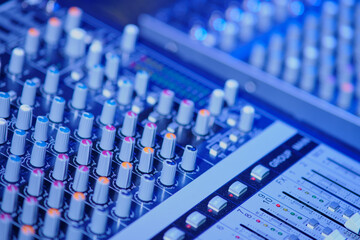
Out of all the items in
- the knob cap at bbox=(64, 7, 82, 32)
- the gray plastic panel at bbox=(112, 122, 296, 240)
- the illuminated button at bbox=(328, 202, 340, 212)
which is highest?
the knob cap at bbox=(64, 7, 82, 32)

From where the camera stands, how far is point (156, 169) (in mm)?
1687

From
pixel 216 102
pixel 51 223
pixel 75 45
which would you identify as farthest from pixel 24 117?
pixel 216 102

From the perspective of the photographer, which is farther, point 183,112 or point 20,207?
point 183,112

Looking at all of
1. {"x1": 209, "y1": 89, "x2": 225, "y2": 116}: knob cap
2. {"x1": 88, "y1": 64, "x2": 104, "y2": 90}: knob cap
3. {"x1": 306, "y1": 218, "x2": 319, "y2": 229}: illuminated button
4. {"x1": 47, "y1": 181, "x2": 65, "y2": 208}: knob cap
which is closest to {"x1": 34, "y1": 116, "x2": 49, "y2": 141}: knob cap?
{"x1": 47, "y1": 181, "x2": 65, "y2": 208}: knob cap

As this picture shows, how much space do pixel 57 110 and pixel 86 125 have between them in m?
0.10

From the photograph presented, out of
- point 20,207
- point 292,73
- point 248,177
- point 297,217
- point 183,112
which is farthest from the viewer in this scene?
point 292,73

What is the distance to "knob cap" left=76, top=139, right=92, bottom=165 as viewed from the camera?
162 cm

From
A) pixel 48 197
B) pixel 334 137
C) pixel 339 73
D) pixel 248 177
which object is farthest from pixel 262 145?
pixel 48 197

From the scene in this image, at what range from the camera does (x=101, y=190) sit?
4.99ft

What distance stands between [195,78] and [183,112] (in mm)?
292

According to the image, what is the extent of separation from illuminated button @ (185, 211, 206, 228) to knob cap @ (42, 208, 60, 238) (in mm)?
315

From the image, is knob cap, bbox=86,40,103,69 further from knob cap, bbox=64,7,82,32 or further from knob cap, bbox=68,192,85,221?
knob cap, bbox=68,192,85,221

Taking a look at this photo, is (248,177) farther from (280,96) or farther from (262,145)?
(280,96)

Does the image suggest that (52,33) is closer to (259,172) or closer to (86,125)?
(86,125)
